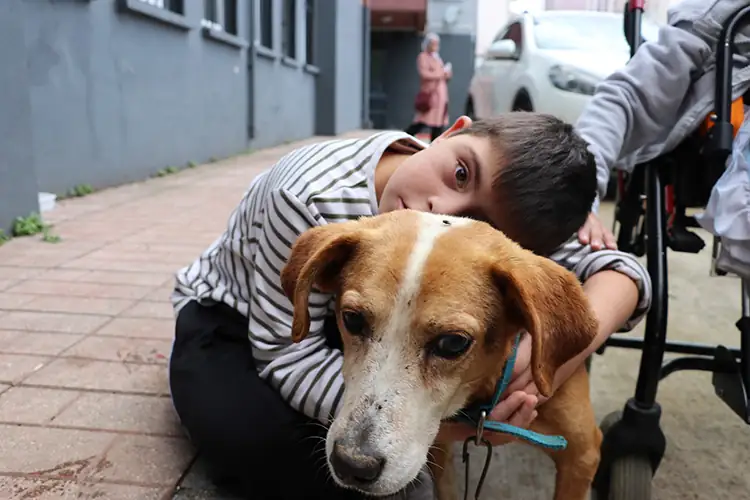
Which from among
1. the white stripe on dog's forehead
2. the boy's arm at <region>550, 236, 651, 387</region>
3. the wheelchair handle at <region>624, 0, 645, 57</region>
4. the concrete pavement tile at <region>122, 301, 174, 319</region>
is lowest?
the concrete pavement tile at <region>122, 301, 174, 319</region>

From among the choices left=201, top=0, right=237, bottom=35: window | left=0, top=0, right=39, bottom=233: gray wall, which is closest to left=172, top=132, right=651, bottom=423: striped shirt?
left=0, top=0, right=39, bottom=233: gray wall

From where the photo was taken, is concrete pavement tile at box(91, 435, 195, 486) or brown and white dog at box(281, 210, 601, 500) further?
concrete pavement tile at box(91, 435, 195, 486)

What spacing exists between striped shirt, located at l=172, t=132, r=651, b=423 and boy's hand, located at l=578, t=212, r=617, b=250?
0.03 m

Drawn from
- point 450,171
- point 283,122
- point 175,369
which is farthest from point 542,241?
point 283,122

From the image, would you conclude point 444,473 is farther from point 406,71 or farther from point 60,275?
point 406,71

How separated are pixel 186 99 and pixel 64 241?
483cm

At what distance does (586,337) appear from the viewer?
61.9 inches

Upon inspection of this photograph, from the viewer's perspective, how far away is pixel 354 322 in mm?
1589

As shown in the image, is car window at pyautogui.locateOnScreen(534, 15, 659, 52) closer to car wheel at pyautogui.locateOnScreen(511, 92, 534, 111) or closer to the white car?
the white car

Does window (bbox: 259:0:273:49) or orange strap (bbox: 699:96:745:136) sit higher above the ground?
window (bbox: 259:0:273:49)

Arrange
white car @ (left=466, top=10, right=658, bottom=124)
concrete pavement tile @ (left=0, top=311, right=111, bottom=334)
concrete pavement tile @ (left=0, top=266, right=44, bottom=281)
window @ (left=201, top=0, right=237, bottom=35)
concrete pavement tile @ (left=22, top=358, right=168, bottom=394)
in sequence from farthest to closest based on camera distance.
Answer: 1. window @ (left=201, top=0, right=237, bottom=35)
2. white car @ (left=466, top=10, right=658, bottom=124)
3. concrete pavement tile @ (left=0, top=266, right=44, bottom=281)
4. concrete pavement tile @ (left=0, top=311, right=111, bottom=334)
5. concrete pavement tile @ (left=22, top=358, right=168, bottom=394)

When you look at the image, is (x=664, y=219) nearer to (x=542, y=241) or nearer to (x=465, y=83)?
(x=542, y=241)

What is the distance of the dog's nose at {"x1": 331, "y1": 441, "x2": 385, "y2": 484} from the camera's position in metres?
1.41

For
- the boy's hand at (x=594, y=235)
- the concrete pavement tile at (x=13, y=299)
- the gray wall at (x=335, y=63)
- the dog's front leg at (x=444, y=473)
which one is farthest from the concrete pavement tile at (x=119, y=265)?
the gray wall at (x=335, y=63)
